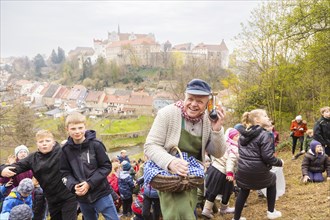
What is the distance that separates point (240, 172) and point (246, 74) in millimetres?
13316

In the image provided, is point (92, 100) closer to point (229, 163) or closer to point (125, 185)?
point (125, 185)

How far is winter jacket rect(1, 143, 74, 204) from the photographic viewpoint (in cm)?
355

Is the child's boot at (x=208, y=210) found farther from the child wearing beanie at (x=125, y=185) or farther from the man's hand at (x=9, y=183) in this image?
the man's hand at (x=9, y=183)

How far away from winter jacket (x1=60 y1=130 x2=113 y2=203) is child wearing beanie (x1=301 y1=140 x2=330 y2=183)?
428 centimetres

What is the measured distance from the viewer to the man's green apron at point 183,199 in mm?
2393

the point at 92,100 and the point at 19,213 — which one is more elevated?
the point at 19,213

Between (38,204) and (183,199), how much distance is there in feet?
8.89

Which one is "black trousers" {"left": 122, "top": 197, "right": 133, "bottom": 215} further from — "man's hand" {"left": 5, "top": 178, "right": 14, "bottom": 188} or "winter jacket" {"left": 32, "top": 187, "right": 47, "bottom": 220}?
"man's hand" {"left": 5, "top": 178, "right": 14, "bottom": 188}

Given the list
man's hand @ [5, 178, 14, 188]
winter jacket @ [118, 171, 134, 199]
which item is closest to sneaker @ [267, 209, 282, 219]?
winter jacket @ [118, 171, 134, 199]

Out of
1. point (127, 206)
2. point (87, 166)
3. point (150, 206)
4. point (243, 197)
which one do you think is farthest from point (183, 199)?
point (127, 206)

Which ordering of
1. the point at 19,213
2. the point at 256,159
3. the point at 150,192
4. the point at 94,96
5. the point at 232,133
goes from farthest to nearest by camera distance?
the point at 94,96
the point at 232,133
the point at 150,192
the point at 256,159
the point at 19,213

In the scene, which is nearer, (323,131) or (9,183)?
(9,183)

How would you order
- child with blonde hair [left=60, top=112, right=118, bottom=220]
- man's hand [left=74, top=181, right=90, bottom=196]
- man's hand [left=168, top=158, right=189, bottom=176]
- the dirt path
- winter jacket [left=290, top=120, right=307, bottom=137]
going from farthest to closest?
1. winter jacket [left=290, top=120, right=307, bottom=137]
2. the dirt path
3. child with blonde hair [left=60, top=112, right=118, bottom=220]
4. man's hand [left=74, top=181, right=90, bottom=196]
5. man's hand [left=168, top=158, right=189, bottom=176]

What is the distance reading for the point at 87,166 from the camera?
3236mm
